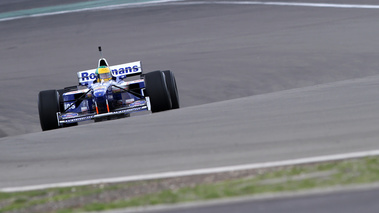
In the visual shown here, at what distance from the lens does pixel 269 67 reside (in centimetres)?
1830

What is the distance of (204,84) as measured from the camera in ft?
58.0

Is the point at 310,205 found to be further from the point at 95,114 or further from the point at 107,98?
the point at 107,98

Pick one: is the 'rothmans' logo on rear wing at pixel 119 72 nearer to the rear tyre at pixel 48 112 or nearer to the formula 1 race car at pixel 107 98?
the formula 1 race car at pixel 107 98

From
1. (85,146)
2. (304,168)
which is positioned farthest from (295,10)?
(304,168)

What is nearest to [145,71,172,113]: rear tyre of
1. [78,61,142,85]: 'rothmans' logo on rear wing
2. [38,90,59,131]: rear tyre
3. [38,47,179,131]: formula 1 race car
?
[38,47,179,131]: formula 1 race car

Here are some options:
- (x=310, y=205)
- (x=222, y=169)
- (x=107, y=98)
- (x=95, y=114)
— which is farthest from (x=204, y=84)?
(x=310, y=205)

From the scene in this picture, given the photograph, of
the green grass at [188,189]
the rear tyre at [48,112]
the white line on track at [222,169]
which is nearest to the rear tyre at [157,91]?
the rear tyre at [48,112]

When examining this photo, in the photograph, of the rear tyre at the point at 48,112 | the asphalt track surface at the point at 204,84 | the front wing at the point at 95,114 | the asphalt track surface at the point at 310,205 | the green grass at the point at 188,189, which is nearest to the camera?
the asphalt track surface at the point at 310,205

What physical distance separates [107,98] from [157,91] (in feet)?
3.72

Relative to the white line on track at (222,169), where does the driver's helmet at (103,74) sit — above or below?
above

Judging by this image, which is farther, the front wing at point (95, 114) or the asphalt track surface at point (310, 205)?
the front wing at point (95, 114)

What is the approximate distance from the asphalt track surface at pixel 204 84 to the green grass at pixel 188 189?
0.64 meters

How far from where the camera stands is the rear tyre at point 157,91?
45.1 feet

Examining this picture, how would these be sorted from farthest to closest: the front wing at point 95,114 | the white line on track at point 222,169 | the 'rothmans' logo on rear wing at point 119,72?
1. the 'rothmans' logo on rear wing at point 119,72
2. the front wing at point 95,114
3. the white line on track at point 222,169
